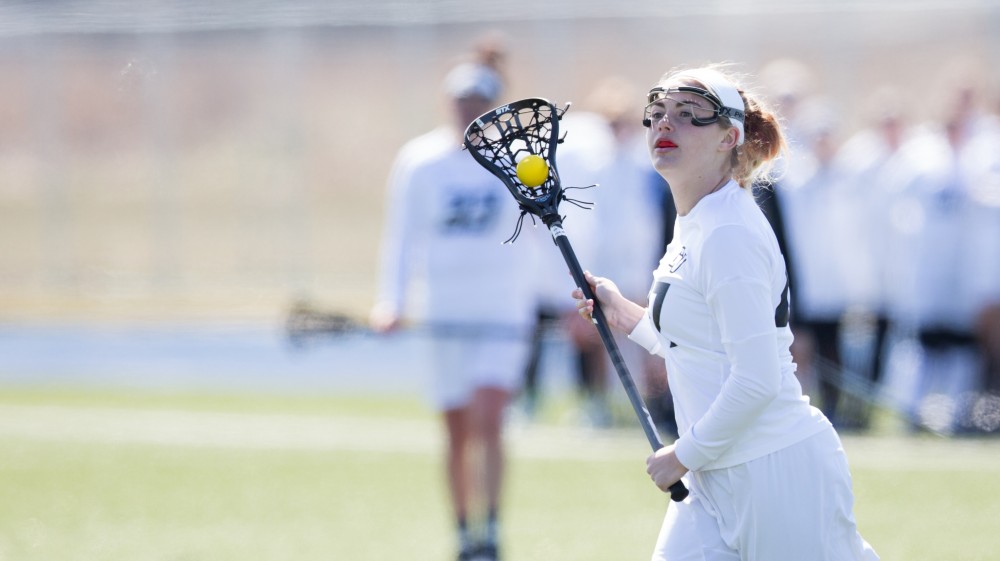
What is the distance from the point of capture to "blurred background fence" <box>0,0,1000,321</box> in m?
17.1

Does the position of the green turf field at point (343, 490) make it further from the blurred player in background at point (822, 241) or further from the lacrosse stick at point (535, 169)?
the lacrosse stick at point (535, 169)

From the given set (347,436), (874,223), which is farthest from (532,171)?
(874,223)

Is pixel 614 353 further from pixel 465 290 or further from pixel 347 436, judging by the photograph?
pixel 347 436

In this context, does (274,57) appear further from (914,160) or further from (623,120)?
(914,160)

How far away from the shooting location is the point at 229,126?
19.0 meters

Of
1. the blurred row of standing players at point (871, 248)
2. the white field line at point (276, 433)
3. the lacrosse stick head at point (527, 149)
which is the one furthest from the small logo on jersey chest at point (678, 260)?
the blurred row of standing players at point (871, 248)

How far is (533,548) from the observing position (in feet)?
25.2

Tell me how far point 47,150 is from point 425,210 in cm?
1342

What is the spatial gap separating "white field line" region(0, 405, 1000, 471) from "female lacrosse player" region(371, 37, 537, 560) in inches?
103

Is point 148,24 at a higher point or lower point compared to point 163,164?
higher

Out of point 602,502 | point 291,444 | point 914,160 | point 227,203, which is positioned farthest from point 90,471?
point 227,203

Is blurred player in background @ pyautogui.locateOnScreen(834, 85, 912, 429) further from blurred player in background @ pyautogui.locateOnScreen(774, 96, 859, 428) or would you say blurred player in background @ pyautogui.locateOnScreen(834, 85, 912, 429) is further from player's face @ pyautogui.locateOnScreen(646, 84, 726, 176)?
player's face @ pyautogui.locateOnScreen(646, 84, 726, 176)

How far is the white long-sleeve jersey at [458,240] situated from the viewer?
7.25m

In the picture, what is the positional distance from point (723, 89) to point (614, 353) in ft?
2.82
